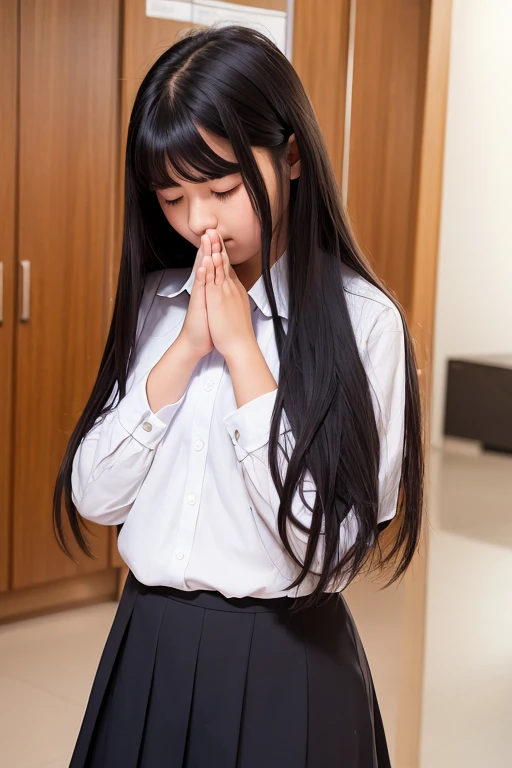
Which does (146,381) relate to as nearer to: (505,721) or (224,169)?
(224,169)

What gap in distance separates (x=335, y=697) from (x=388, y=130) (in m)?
3.24

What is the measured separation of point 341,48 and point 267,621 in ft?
10.2

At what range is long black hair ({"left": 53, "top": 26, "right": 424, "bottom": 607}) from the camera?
996 millimetres

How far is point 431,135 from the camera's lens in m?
3.96

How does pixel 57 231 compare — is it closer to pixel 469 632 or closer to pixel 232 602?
pixel 469 632

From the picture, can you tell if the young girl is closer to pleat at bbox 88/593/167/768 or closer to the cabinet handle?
pleat at bbox 88/593/167/768

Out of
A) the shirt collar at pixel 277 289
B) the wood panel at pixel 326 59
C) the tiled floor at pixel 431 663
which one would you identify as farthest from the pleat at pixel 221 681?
the wood panel at pixel 326 59

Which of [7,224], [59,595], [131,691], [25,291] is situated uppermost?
[7,224]

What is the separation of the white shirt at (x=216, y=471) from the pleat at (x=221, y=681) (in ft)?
0.18

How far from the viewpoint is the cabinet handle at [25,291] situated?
300cm

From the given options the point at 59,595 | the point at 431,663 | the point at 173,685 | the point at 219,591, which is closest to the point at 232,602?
the point at 219,591

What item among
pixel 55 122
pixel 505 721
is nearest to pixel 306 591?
pixel 505 721

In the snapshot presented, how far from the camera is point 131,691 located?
45.5 inches

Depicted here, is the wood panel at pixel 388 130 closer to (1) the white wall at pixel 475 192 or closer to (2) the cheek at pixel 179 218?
(1) the white wall at pixel 475 192
